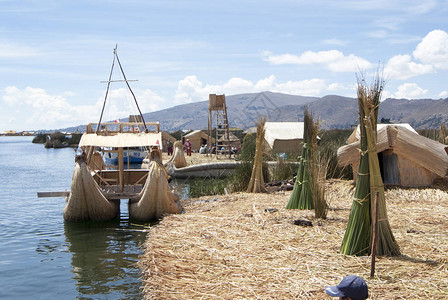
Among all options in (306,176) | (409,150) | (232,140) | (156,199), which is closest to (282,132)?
(232,140)

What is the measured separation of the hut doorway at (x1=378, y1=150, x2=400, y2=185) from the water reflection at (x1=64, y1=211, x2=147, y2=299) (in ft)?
17.8

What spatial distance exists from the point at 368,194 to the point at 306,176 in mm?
3339

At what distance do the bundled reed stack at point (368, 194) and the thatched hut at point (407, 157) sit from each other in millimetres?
4724

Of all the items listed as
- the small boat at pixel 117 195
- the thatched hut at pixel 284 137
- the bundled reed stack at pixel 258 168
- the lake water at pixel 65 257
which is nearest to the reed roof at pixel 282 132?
the thatched hut at pixel 284 137

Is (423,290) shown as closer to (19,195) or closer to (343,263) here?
(343,263)

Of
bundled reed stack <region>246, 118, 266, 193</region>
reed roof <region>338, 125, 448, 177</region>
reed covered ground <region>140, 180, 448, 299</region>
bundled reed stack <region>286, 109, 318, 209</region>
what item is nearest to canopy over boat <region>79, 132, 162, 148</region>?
bundled reed stack <region>246, 118, 266, 193</region>

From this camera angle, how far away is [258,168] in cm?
1191

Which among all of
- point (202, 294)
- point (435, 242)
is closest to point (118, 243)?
point (202, 294)

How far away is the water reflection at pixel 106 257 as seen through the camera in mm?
6746

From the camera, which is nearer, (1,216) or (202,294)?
(202,294)

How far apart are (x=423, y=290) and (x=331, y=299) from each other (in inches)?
33.7

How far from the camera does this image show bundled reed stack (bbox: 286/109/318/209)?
881 centimetres

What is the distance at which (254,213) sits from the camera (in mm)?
8680

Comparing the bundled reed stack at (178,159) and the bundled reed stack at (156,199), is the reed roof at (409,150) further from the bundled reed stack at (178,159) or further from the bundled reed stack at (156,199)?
the bundled reed stack at (178,159)
